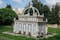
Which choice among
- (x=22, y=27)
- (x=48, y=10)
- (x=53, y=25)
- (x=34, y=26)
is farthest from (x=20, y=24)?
(x=48, y=10)

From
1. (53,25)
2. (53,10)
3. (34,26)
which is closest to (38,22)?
(34,26)

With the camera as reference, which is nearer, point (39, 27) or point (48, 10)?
point (39, 27)

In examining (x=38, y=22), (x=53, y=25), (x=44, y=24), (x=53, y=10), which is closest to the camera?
(x=38, y=22)

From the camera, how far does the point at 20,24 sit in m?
27.8

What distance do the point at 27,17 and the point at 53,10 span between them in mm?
24609

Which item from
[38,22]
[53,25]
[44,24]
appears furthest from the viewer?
[53,25]

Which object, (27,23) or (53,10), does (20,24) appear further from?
(53,10)

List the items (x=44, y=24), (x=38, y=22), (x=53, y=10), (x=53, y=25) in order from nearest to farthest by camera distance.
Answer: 1. (x=38, y=22)
2. (x=44, y=24)
3. (x=53, y=25)
4. (x=53, y=10)

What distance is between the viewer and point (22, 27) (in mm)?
27328

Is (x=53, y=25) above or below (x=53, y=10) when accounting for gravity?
below

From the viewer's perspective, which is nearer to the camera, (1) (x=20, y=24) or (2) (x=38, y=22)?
(2) (x=38, y=22)

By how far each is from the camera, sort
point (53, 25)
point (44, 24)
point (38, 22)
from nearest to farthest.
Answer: point (38, 22) → point (44, 24) → point (53, 25)

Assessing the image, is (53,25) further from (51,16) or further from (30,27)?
(30,27)

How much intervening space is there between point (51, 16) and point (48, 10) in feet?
9.82
